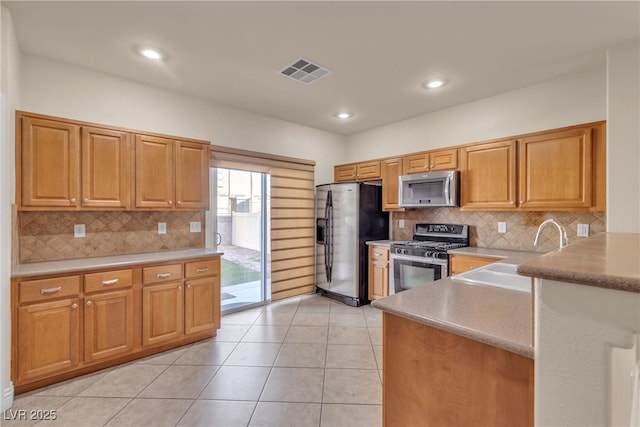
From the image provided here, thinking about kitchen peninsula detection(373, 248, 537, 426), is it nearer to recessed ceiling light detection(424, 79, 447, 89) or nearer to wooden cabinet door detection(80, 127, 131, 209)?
recessed ceiling light detection(424, 79, 447, 89)

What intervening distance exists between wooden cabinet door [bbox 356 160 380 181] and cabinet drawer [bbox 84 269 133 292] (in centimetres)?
329

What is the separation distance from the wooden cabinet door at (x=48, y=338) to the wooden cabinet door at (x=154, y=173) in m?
1.04

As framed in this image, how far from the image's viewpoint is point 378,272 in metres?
4.12

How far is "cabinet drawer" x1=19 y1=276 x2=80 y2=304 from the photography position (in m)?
2.13

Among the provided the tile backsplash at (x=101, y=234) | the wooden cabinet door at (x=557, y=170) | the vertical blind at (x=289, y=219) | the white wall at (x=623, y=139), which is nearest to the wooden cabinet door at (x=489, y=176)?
the wooden cabinet door at (x=557, y=170)

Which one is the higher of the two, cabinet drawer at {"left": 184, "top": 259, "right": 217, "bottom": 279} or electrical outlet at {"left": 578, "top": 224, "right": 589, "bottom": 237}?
electrical outlet at {"left": 578, "top": 224, "right": 589, "bottom": 237}

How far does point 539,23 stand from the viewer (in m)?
2.15

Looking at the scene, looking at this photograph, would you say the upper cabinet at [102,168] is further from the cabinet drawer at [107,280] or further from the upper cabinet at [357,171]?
the upper cabinet at [357,171]

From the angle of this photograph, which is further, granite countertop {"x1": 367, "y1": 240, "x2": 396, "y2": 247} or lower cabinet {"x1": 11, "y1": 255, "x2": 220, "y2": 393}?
granite countertop {"x1": 367, "y1": 240, "x2": 396, "y2": 247}

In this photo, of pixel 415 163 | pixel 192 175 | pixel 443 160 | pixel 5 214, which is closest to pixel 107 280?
pixel 5 214

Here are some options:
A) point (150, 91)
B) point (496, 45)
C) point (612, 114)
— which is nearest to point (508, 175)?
point (612, 114)

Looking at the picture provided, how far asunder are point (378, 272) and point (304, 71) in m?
2.72

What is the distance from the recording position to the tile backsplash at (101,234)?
8.44ft

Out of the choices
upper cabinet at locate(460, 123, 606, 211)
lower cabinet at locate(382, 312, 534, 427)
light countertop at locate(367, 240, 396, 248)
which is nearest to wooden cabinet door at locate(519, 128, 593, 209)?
upper cabinet at locate(460, 123, 606, 211)
